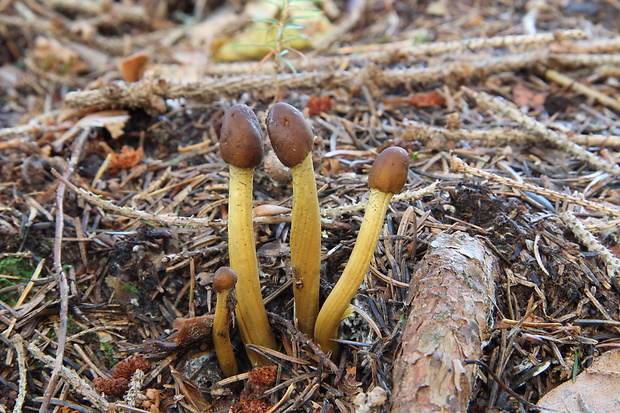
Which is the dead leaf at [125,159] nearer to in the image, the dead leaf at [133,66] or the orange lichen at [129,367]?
the dead leaf at [133,66]

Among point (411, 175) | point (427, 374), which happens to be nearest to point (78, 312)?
point (427, 374)

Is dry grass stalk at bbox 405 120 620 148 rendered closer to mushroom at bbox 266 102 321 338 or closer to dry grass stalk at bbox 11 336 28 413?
mushroom at bbox 266 102 321 338

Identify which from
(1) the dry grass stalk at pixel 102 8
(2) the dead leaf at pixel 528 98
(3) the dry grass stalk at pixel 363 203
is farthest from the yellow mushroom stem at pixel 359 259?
(1) the dry grass stalk at pixel 102 8

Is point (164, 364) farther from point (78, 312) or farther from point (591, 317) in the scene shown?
point (591, 317)

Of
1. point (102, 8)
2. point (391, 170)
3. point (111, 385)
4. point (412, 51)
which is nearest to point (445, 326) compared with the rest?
point (391, 170)

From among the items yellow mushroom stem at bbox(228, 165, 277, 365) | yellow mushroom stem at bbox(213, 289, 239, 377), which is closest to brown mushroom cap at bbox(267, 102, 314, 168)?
yellow mushroom stem at bbox(228, 165, 277, 365)

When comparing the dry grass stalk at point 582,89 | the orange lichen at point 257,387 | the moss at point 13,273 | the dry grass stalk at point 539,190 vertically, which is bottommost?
the orange lichen at point 257,387
